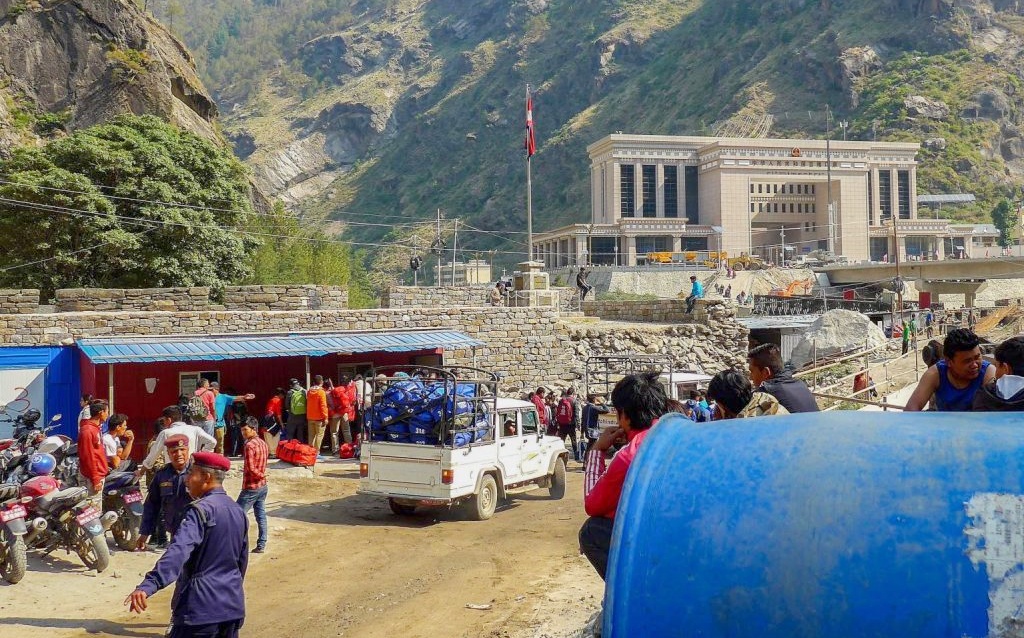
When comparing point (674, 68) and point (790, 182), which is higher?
point (674, 68)

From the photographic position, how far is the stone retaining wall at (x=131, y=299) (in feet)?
65.5

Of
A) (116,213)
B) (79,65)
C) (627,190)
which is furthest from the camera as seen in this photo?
(627,190)

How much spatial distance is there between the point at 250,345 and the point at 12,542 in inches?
382

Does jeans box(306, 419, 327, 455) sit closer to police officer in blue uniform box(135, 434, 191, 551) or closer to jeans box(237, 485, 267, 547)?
jeans box(237, 485, 267, 547)

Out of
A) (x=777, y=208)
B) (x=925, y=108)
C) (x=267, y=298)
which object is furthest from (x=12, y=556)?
(x=925, y=108)

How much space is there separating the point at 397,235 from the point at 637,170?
61.9 m

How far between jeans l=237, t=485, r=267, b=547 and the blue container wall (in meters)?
8.38

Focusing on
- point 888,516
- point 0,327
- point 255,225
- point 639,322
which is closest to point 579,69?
point 255,225

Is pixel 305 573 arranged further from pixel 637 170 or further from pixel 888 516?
pixel 637 170

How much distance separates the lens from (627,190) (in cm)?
8319

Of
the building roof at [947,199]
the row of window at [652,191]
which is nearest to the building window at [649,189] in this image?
the row of window at [652,191]

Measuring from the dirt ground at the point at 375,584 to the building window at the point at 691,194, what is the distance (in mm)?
74448

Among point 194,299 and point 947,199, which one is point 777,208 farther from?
point 194,299

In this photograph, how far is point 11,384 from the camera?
1667 cm
